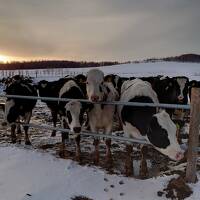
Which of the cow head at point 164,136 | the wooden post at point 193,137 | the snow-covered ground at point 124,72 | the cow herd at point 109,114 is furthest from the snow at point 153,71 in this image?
the wooden post at point 193,137

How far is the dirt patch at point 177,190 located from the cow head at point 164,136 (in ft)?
1.31

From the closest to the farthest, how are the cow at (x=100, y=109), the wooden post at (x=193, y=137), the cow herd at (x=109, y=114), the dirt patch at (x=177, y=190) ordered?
the dirt patch at (x=177, y=190) < the wooden post at (x=193, y=137) < the cow herd at (x=109, y=114) < the cow at (x=100, y=109)

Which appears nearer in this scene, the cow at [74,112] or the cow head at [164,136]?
the cow head at [164,136]

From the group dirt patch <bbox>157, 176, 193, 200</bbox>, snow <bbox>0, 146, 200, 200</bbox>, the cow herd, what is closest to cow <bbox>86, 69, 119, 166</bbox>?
the cow herd

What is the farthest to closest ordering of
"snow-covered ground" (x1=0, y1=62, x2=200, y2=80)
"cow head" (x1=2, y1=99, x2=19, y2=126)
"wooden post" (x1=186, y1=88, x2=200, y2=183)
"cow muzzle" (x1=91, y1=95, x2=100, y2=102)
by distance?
1. "snow-covered ground" (x1=0, y1=62, x2=200, y2=80)
2. "cow head" (x1=2, y1=99, x2=19, y2=126)
3. "cow muzzle" (x1=91, y1=95, x2=100, y2=102)
4. "wooden post" (x1=186, y1=88, x2=200, y2=183)

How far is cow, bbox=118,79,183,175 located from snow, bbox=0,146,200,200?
58cm

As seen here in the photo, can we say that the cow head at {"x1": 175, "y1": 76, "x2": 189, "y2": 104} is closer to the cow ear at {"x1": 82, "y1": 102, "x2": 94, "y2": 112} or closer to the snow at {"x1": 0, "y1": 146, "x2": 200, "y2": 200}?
the cow ear at {"x1": 82, "y1": 102, "x2": 94, "y2": 112}

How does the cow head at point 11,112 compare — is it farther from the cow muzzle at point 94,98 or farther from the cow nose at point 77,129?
the cow muzzle at point 94,98

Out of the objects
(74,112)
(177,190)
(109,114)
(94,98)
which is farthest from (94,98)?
(177,190)

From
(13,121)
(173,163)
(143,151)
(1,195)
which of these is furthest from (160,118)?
(13,121)

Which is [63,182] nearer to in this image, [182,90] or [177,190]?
[177,190]

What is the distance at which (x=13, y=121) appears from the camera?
10.1 m

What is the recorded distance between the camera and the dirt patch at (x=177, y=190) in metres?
5.59

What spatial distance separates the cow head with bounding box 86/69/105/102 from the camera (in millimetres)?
7621
